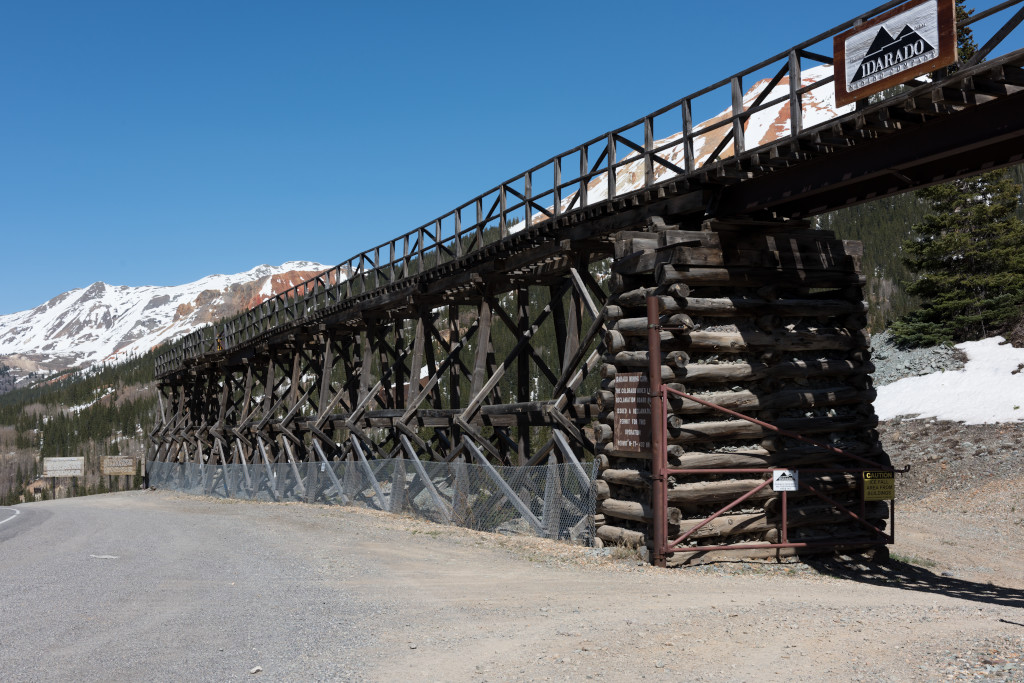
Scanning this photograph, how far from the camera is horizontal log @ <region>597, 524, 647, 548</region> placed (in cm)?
1225

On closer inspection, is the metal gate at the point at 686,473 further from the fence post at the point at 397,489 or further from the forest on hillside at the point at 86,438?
the forest on hillside at the point at 86,438

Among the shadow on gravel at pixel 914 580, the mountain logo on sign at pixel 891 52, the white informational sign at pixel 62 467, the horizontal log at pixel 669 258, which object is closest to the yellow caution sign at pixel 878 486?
the shadow on gravel at pixel 914 580

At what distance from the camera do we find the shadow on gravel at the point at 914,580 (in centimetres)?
1034

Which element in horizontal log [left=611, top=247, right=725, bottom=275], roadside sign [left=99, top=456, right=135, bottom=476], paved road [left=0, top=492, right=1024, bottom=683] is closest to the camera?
paved road [left=0, top=492, right=1024, bottom=683]

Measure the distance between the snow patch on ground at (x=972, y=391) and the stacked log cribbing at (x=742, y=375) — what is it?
14728 mm

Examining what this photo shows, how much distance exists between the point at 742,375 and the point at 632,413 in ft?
5.72

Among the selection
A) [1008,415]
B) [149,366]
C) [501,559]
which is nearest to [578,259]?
[501,559]

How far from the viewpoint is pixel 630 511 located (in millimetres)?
12508

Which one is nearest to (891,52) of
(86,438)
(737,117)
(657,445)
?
(737,117)

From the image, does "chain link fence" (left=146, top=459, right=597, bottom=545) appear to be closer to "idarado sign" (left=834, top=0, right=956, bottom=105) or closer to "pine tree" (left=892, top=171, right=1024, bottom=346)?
"idarado sign" (left=834, top=0, right=956, bottom=105)

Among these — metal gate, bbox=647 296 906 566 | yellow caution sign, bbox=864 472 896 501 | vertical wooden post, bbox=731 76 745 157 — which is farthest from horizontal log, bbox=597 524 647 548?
vertical wooden post, bbox=731 76 745 157

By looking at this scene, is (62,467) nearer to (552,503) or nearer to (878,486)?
(552,503)

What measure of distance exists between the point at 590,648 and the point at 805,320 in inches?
316

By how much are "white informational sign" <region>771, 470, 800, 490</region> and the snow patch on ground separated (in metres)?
16.3
